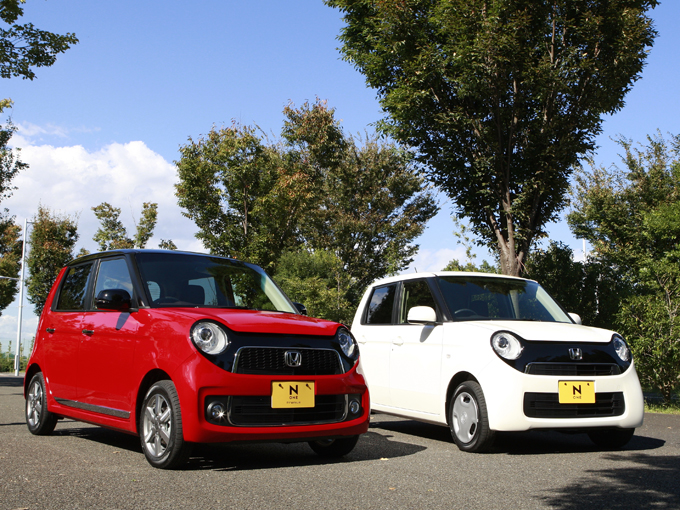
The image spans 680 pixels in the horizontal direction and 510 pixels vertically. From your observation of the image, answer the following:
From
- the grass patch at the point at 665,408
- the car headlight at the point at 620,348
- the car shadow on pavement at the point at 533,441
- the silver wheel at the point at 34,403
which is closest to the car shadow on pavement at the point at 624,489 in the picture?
the car shadow on pavement at the point at 533,441

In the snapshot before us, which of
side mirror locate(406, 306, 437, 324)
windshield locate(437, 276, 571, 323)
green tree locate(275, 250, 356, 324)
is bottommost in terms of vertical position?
side mirror locate(406, 306, 437, 324)

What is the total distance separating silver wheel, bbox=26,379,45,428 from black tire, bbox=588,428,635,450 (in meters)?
5.76

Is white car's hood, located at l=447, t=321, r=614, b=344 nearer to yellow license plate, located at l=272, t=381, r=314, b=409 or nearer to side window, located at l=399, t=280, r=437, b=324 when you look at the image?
side window, located at l=399, t=280, r=437, b=324

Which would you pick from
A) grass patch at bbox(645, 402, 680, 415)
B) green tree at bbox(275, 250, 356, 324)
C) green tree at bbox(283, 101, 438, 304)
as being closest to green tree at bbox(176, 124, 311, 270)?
green tree at bbox(275, 250, 356, 324)

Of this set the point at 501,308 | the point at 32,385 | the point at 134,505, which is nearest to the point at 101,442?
the point at 32,385

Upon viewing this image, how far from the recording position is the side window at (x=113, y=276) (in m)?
6.29

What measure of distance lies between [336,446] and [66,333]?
2.95 meters

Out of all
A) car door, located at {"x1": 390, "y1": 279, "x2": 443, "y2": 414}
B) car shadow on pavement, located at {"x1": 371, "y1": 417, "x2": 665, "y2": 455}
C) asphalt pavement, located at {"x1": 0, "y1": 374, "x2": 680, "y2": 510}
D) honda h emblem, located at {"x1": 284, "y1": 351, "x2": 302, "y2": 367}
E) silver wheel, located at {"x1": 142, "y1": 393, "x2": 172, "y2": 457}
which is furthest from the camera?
car door, located at {"x1": 390, "y1": 279, "x2": 443, "y2": 414}

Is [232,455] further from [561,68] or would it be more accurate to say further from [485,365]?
[561,68]

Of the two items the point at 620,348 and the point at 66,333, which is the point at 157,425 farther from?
the point at 620,348

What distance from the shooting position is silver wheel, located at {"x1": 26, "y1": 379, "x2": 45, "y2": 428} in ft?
24.2

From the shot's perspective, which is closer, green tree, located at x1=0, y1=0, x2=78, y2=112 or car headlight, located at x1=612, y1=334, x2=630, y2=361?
car headlight, located at x1=612, y1=334, x2=630, y2=361

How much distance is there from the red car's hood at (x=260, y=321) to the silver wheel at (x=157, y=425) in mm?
716

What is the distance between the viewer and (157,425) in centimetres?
535
